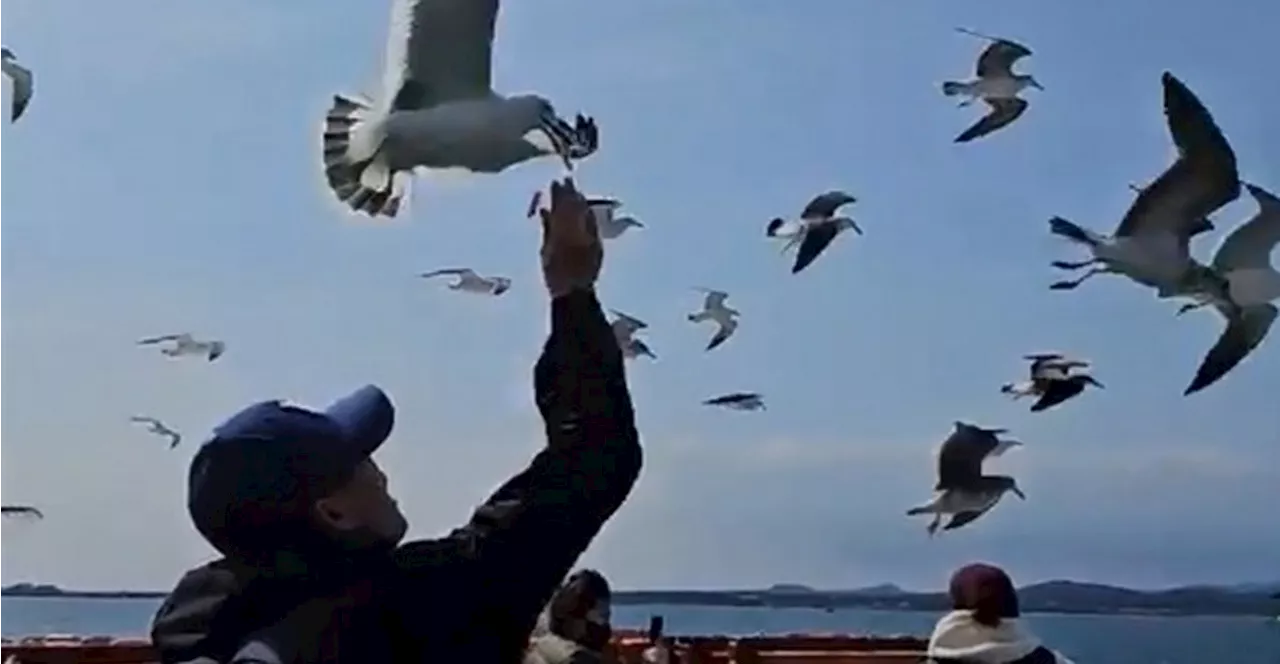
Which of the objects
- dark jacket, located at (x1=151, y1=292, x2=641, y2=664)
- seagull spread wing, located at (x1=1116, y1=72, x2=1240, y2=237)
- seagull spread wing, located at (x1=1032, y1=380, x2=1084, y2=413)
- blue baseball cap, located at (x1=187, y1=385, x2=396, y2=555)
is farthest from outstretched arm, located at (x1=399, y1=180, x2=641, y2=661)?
seagull spread wing, located at (x1=1032, y1=380, x2=1084, y2=413)

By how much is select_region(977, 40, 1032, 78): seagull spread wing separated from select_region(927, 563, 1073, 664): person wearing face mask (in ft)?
22.5

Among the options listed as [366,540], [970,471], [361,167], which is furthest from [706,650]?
[366,540]

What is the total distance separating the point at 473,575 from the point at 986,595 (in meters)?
2.49

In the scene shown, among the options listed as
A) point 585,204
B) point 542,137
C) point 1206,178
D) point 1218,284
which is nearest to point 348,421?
point 585,204

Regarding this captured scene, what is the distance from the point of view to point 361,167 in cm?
342

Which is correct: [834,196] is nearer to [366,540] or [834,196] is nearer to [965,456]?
[965,456]

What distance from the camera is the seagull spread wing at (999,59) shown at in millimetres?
11258

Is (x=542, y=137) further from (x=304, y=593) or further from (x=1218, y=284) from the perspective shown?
(x=1218, y=284)

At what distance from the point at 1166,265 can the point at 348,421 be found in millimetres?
6922

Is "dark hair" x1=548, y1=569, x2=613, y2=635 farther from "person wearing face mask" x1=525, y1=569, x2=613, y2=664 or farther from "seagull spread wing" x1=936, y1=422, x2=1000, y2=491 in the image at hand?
"seagull spread wing" x1=936, y1=422, x2=1000, y2=491

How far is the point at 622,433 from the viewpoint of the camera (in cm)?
238

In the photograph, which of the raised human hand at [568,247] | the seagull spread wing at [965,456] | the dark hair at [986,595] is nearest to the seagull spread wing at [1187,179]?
the seagull spread wing at [965,456]

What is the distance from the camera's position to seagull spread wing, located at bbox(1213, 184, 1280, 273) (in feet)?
30.9

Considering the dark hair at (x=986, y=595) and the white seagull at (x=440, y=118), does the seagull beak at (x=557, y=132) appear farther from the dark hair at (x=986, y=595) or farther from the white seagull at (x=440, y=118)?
the dark hair at (x=986, y=595)
